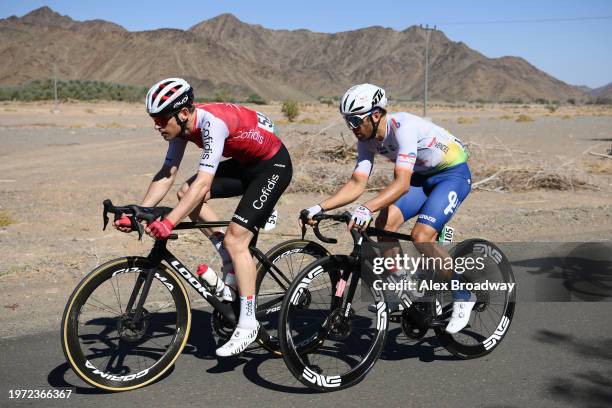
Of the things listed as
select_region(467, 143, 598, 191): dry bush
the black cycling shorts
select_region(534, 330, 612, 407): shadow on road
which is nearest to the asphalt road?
select_region(534, 330, 612, 407): shadow on road

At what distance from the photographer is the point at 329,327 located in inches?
185

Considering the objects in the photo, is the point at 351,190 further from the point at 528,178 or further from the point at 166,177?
the point at 528,178

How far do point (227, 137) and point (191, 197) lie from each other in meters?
0.58

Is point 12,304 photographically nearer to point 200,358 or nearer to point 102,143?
point 200,358

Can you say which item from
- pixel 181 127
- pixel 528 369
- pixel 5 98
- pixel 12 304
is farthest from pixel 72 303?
pixel 5 98

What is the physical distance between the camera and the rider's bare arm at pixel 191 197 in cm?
442

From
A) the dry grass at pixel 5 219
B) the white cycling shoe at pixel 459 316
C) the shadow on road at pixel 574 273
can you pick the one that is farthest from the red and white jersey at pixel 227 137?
the dry grass at pixel 5 219

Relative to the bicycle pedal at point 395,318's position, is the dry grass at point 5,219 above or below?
below

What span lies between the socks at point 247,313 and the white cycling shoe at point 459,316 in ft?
4.55

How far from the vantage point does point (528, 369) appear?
15.9ft

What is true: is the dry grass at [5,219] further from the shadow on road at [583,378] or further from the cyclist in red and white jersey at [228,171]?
the shadow on road at [583,378]

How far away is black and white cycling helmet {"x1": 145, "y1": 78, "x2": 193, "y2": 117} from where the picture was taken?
4492mm

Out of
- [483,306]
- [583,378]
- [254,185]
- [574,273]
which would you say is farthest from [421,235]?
[574,273]

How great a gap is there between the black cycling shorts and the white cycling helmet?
2.25 ft
